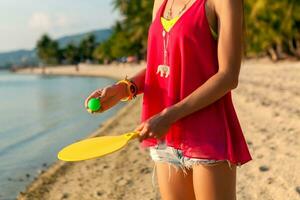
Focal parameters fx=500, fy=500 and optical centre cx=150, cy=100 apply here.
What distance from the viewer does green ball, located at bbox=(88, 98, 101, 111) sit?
198 centimetres

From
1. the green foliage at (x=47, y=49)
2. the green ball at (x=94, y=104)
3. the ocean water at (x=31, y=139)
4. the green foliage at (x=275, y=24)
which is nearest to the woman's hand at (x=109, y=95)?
the green ball at (x=94, y=104)

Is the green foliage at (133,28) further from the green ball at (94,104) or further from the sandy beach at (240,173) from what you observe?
the green ball at (94,104)

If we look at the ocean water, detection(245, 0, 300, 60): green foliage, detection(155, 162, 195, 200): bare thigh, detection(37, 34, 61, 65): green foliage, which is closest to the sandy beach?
the ocean water

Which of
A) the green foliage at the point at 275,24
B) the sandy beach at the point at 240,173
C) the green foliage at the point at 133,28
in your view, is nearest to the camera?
the sandy beach at the point at 240,173

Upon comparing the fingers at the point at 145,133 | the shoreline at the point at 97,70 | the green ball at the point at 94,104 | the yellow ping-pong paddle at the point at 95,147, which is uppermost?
the green ball at the point at 94,104

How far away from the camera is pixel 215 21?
179cm

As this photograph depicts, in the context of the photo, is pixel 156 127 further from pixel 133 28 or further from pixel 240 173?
pixel 133 28

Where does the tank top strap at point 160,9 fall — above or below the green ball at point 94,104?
above

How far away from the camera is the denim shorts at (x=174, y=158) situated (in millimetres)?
1805

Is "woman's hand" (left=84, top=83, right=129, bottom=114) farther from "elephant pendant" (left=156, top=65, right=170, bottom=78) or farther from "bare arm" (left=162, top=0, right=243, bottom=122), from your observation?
"bare arm" (left=162, top=0, right=243, bottom=122)

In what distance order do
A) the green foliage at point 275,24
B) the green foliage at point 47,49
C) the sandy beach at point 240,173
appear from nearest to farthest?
the sandy beach at point 240,173 < the green foliage at point 275,24 < the green foliage at point 47,49

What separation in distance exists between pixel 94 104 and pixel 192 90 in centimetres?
41

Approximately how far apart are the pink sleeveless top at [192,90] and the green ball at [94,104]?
306 mm

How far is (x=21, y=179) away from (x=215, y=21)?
7.01 meters
